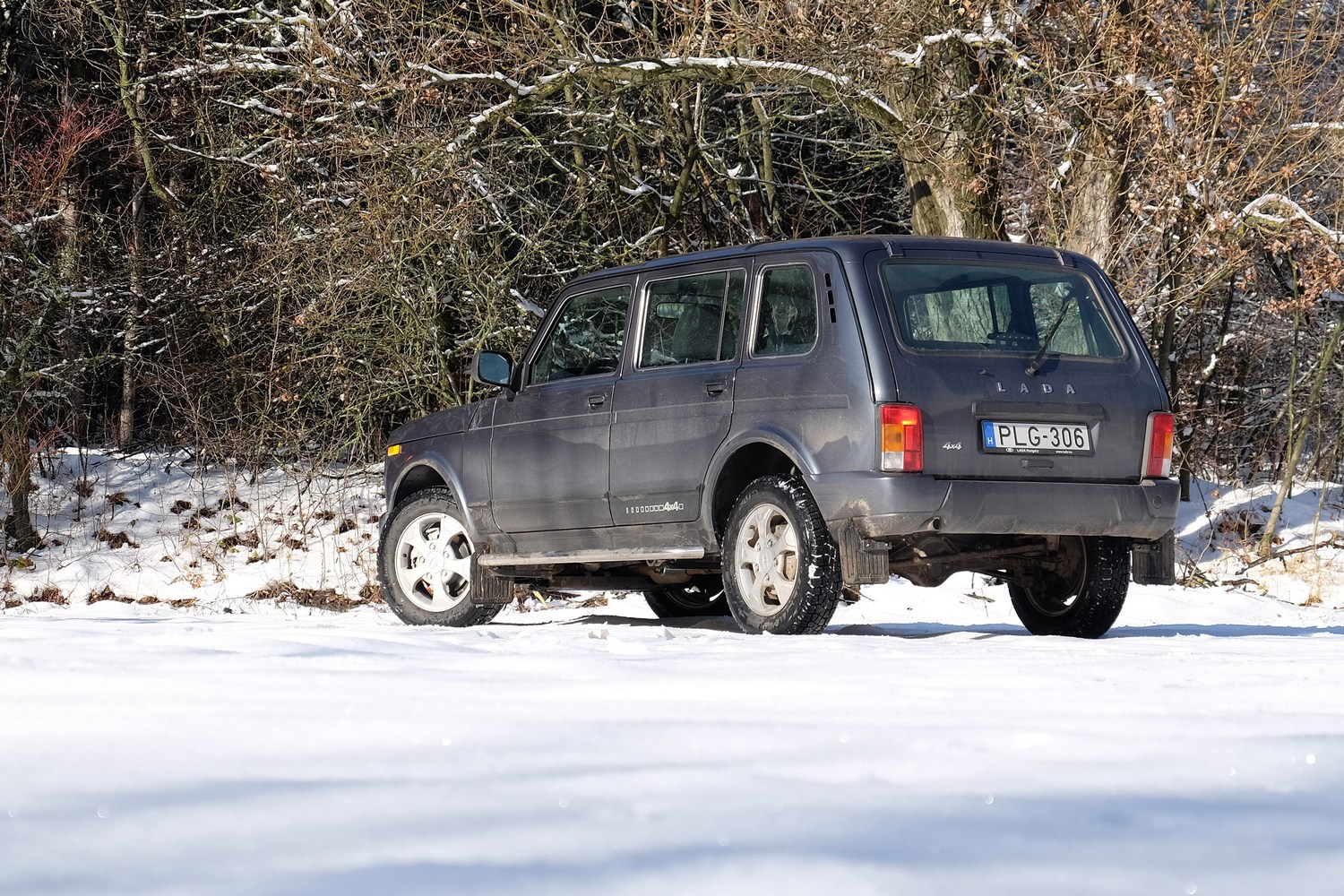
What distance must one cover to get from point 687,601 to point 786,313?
257cm

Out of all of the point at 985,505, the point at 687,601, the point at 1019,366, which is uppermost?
the point at 1019,366

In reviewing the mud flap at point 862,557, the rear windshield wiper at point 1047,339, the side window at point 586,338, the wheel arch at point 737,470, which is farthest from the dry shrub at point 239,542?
the rear windshield wiper at point 1047,339

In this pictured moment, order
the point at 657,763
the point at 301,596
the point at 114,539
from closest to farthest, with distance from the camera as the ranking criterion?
the point at 657,763 < the point at 301,596 < the point at 114,539

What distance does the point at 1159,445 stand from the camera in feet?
24.6

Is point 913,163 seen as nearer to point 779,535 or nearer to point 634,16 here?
point 634,16

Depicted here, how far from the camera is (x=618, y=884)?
8.55 feet

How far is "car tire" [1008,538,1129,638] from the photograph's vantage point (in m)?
7.93

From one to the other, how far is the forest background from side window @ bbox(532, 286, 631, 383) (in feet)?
14.9

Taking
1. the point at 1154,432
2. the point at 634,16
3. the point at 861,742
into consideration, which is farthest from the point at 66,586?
the point at 861,742

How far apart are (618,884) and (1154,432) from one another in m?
5.36

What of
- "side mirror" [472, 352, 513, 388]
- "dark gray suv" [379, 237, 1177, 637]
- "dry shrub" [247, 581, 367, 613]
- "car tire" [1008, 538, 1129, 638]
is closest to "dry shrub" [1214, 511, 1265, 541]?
"dry shrub" [247, 581, 367, 613]

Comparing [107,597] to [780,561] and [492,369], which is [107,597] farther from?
[780,561]

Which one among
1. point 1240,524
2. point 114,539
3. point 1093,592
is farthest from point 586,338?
point 1240,524

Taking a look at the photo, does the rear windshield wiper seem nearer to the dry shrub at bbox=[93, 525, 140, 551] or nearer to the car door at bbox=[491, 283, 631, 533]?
the car door at bbox=[491, 283, 631, 533]
